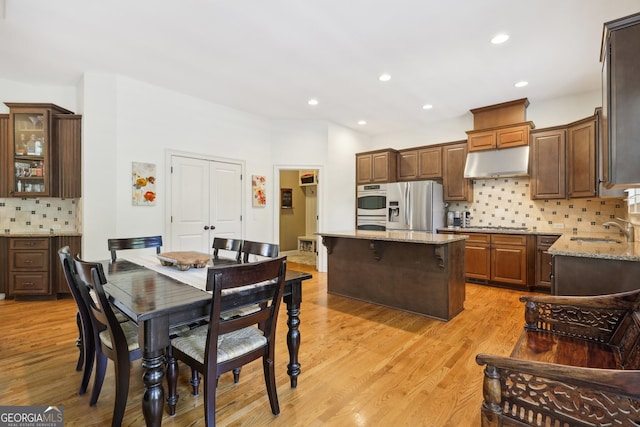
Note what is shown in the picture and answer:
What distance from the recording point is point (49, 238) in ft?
12.2

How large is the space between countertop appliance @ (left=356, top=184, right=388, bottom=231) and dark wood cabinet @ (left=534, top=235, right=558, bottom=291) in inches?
91.2

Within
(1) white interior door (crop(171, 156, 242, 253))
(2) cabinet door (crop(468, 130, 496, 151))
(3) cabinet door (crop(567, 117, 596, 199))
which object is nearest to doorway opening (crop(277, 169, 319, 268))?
(1) white interior door (crop(171, 156, 242, 253))

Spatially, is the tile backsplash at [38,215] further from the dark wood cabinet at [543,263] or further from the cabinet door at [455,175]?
the dark wood cabinet at [543,263]

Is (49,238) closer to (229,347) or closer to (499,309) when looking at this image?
(229,347)

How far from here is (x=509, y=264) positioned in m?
4.43

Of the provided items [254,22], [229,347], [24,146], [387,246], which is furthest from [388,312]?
[24,146]

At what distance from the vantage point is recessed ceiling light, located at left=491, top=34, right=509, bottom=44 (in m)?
2.87

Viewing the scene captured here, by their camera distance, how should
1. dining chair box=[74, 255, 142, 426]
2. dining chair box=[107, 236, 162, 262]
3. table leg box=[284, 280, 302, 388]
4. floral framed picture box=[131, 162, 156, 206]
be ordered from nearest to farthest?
dining chair box=[74, 255, 142, 426], table leg box=[284, 280, 302, 388], dining chair box=[107, 236, 162, 262], floral framed picture box=[131, 162, 156, 206]

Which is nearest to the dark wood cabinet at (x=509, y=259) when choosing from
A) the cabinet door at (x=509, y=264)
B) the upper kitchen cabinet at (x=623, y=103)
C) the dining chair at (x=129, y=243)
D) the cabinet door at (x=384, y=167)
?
the cabinet door at (x=509, y=264)

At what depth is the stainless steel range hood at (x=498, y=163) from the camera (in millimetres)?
4512

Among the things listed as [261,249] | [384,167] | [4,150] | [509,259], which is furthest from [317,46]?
[4,150]

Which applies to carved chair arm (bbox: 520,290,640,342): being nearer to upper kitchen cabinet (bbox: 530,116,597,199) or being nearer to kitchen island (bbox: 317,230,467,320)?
kitchen island (bbox: 317,230,467,320)

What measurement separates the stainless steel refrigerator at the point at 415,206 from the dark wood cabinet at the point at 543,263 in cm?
143

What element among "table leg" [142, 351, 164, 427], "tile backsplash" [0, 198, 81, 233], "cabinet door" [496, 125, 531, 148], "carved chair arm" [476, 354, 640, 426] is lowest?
"table leg" [142, 351, 164, 427]
